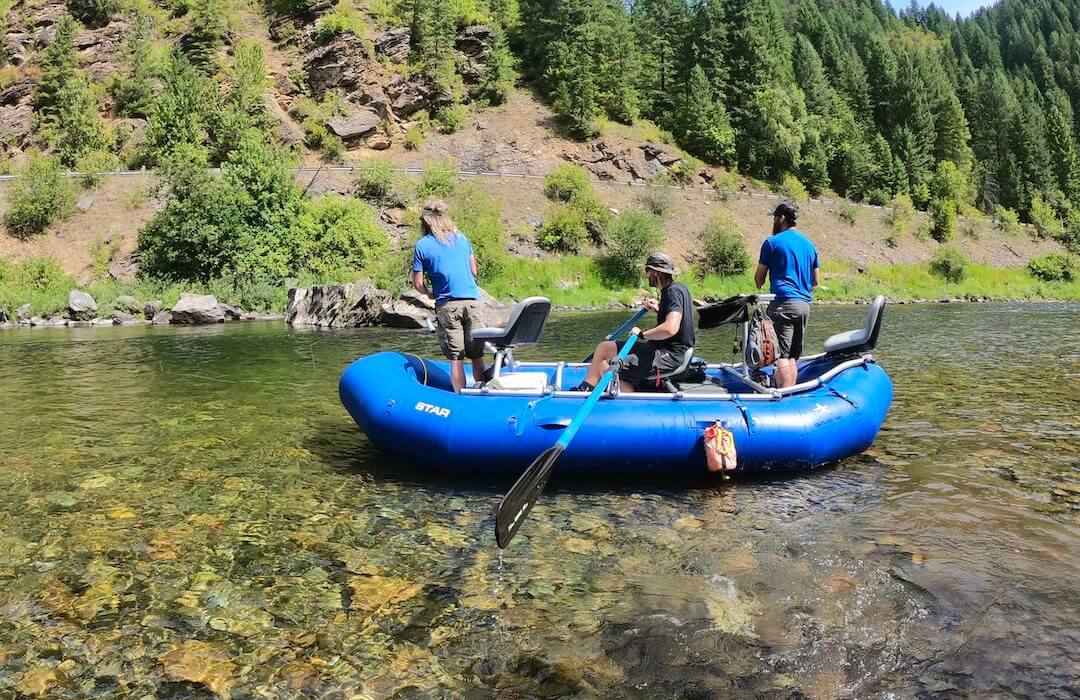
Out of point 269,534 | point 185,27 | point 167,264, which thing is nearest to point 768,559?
point 269,534

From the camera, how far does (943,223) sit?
47.8 meters

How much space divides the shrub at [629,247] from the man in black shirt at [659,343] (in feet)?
90.4

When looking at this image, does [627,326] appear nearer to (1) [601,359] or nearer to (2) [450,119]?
(1) [601,359]

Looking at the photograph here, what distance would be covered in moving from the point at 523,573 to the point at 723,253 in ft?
113

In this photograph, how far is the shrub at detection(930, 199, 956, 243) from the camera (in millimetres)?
47688

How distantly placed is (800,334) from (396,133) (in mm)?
39177

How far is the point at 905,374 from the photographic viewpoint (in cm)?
1138

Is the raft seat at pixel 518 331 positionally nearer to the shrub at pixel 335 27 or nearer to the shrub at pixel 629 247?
the shrub at pixel 629 247

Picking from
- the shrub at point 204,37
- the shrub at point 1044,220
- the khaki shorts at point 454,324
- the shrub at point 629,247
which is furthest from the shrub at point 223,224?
the shrub at point 1044,220

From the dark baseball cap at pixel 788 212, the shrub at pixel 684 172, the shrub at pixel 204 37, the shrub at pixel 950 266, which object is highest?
the shrub at pixel 204 37

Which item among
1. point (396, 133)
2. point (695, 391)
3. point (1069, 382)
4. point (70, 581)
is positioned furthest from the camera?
point (396, 133)

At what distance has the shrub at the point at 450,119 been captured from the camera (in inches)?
1731

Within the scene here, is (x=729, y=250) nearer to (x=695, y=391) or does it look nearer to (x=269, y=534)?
(x=695, y=391)

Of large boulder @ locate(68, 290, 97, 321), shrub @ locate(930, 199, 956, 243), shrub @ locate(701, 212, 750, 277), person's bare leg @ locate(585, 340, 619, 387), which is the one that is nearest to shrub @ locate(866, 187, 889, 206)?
shrub @ locate(930, 199, 956, 243)
